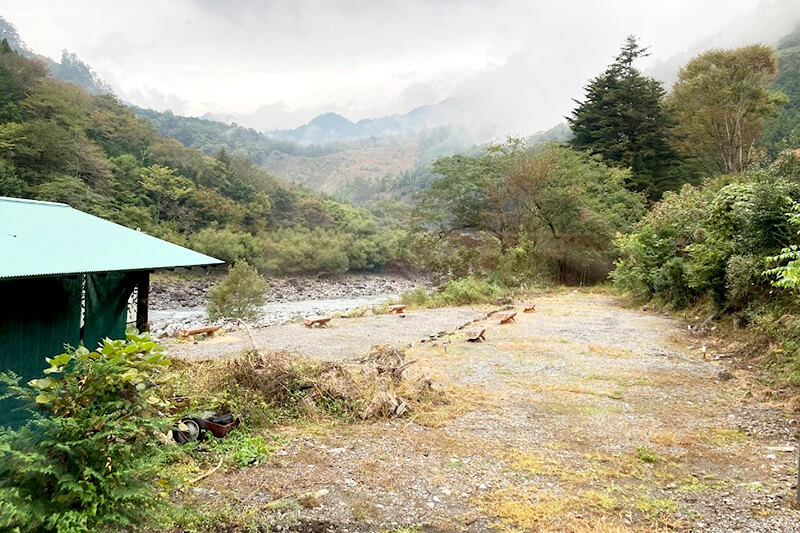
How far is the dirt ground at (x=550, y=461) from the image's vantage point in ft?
10.3

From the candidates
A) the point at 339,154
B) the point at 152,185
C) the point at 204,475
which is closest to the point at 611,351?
the point at 204,475

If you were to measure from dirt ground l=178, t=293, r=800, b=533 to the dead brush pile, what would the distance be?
291 mm

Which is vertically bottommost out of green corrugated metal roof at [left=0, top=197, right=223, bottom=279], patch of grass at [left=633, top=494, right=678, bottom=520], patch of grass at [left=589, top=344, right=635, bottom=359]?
patch of grass at [left=589, top=344, right=635, bottom=359]

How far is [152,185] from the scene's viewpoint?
41.8 m

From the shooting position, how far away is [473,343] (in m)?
9.66

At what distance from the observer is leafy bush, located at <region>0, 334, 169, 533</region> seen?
2.25 meters

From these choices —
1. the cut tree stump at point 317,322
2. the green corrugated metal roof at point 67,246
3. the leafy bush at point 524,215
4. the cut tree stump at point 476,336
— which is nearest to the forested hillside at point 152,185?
the leafy bush at point 524,215

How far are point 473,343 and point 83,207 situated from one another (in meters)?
32.4

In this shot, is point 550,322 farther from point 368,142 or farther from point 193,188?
point 368,142

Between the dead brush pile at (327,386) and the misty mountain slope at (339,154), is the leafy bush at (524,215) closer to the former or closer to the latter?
the dead brush pile at (327,386)

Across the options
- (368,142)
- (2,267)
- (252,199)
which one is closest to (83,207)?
(252,199)

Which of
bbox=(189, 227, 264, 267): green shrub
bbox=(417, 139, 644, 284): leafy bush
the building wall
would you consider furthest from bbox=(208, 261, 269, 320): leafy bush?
bbox=(189, 227, 264, 267): green shrub

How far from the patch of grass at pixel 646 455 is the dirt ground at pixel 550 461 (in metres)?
0.02

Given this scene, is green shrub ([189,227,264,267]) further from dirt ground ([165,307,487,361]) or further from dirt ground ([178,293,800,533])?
dirt ground ([178,293,800,533])
